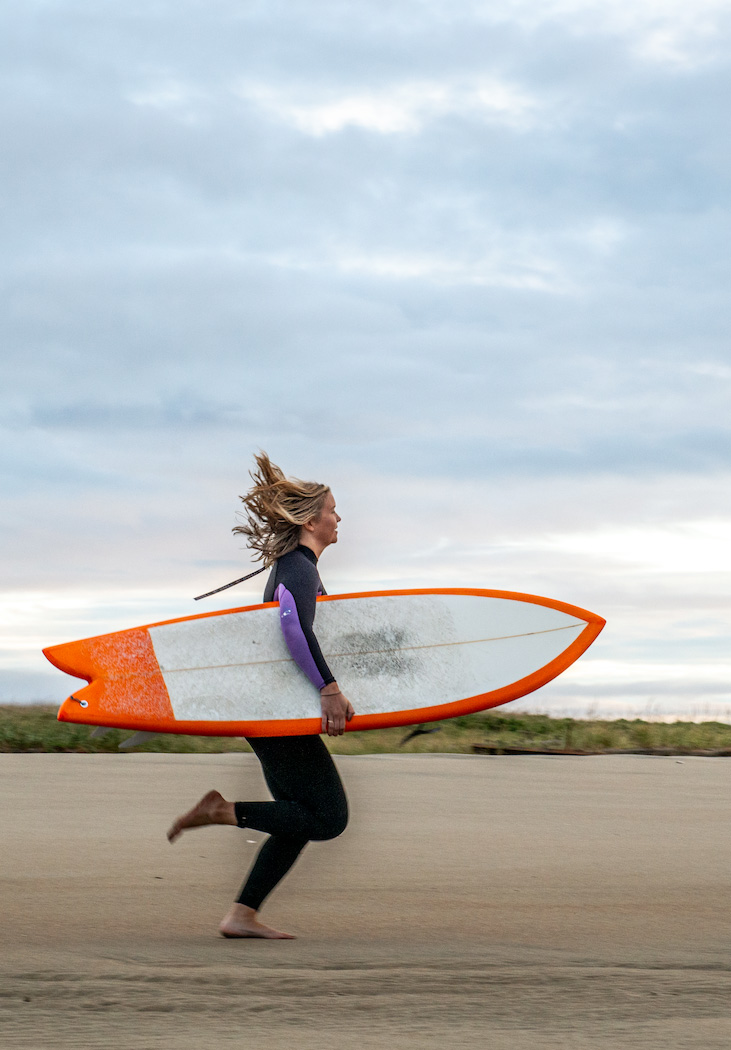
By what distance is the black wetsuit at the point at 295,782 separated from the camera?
3717 millimetres

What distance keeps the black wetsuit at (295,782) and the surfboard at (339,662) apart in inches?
10.4

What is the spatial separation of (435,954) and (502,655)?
154 cm

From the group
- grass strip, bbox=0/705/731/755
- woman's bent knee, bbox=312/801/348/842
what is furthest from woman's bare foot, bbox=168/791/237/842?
grass strip, bbox=0/705/731/755

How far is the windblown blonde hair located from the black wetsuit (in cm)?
8

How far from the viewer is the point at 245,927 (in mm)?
3859

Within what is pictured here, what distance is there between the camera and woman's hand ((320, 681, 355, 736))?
3.71 meters

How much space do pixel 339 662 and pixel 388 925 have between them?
1.07 metres

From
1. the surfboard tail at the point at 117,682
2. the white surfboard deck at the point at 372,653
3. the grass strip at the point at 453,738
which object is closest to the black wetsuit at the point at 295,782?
the white surfboard deck at the point at 372,653

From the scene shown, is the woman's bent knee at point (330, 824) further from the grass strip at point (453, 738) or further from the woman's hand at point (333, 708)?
the grass strip at point (453, 738)

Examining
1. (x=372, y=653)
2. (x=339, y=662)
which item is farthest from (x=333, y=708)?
(x=372, y=653)

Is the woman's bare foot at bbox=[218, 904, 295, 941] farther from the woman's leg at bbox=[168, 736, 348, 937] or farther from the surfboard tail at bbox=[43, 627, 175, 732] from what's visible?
the surfboard tail at bbox=[43, 627, 175, 732]

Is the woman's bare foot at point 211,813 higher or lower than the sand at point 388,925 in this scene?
higher

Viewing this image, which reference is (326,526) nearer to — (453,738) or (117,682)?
(117,682)

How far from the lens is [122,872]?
5219mm
